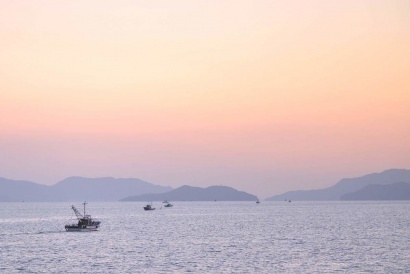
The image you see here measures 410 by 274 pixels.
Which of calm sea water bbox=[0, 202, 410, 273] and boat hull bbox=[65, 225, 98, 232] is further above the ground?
boat hull bbox=[65, 225, 98, 232]

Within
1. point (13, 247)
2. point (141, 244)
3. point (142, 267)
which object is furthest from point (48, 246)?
point (142, 267)

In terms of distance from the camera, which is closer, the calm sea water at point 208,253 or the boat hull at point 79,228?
the calm sea water at point 208,253

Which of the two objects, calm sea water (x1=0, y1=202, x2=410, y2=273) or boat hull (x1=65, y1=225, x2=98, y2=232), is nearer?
calm sea water (x1=0, y1=202, x2=410, y2=273)

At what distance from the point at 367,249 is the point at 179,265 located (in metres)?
40.3

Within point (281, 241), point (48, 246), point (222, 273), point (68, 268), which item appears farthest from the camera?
point (281, 241)

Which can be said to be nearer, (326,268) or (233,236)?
(326,268)

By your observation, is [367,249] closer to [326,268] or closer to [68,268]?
[326,268]

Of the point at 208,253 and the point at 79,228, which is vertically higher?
the point at 79,228

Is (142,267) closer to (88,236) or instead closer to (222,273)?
(222,273)

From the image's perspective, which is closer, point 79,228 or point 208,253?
point 208,253

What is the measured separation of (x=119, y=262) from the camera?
99438 mm

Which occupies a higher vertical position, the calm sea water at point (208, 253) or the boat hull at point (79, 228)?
the boat hull at point (79, 228)

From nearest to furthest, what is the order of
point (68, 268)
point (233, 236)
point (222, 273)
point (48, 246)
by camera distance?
point (222, 273)
point (68, 268)
point (48, 246)
point (233, 236)

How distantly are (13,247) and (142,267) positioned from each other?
42.6 metres
